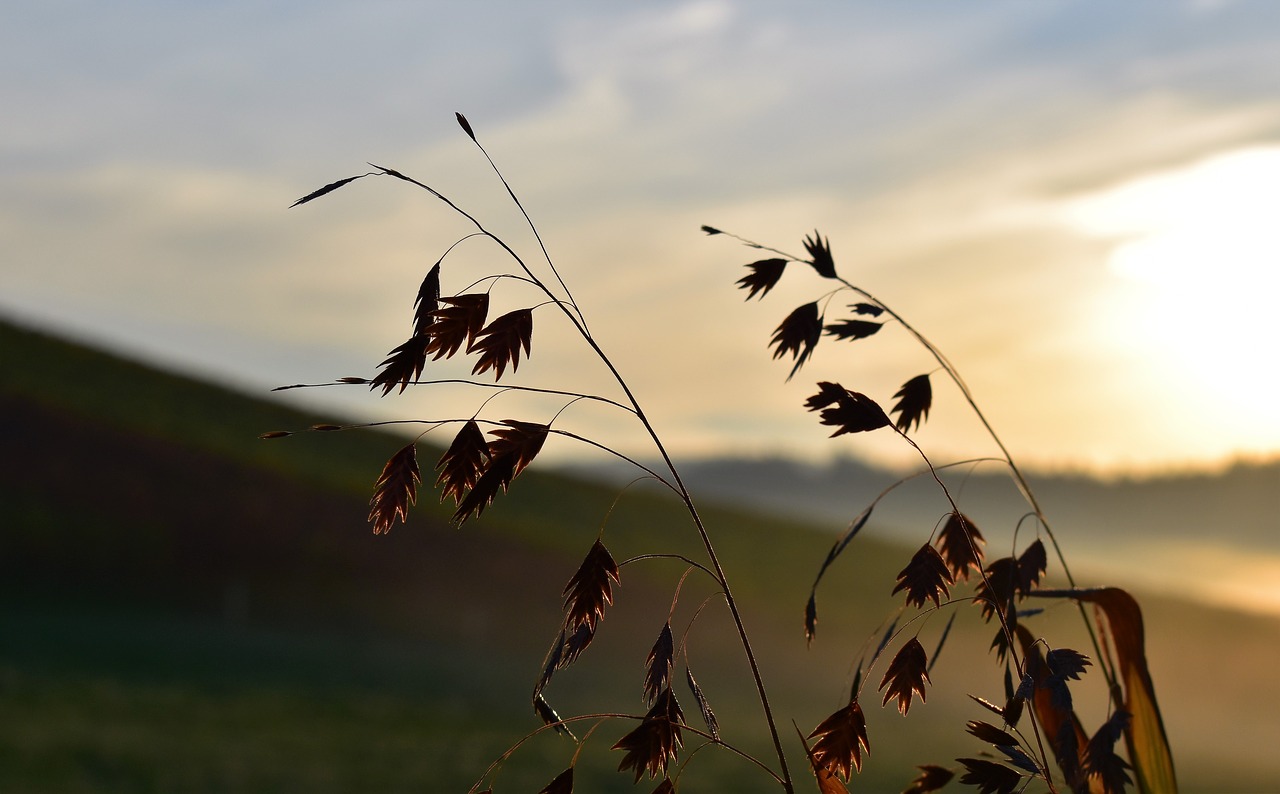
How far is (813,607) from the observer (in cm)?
141

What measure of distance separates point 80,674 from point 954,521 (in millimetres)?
14722

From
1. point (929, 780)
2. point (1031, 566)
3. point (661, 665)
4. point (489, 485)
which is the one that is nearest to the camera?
point (489, 485)

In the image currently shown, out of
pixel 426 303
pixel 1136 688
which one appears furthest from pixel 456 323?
pixel 1136 688

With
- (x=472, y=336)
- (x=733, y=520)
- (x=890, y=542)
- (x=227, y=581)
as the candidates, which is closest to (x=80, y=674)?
(x=227, y=581)

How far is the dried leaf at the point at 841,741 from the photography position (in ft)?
4.64

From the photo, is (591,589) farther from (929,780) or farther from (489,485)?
(929,780)

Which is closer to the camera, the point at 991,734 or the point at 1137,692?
the point at 991,734

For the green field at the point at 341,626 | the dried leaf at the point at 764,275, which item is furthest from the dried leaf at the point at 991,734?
the green field at the point at 341,626

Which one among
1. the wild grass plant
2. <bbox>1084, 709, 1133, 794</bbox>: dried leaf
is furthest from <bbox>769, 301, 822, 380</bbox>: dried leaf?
<bbox>1084, 709, 1133, 794</bbox>: dried leaf

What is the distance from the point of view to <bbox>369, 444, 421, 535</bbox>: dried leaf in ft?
4.63

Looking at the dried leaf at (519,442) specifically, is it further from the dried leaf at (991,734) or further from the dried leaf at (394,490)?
the dried leaf at (991,734)

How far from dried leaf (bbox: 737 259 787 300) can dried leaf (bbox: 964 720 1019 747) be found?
2.15ft

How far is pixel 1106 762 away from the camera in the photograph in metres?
1.35

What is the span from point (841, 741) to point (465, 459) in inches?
25.4
